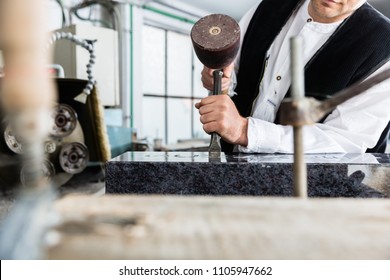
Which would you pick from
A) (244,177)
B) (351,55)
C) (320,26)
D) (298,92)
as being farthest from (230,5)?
(298,92)

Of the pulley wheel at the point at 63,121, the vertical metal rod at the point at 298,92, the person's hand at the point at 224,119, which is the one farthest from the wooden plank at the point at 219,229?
the pulley wheel at the point at 63,121

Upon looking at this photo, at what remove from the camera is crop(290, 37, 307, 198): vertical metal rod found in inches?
19.9

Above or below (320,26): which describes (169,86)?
above

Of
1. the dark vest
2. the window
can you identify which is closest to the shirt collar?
the dark vest

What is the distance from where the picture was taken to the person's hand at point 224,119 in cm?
121

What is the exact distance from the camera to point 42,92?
0.33 metres

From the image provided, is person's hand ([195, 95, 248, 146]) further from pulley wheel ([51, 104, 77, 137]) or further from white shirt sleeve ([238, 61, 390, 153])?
pulley wheel ([51, 104, 77, 137])

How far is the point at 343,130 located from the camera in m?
1.27

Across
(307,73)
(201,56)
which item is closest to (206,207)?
(201,56)

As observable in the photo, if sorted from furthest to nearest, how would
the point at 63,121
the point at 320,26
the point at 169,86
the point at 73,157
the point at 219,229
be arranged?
the point at 169,86 < the point at 73,157 < the point at 63,121 < the point at 320,26 < the point at 219,229

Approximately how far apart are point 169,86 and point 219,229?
19.9ft

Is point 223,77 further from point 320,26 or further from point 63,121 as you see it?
point 63,121

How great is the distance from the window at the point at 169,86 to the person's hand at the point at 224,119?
459 centimetres
